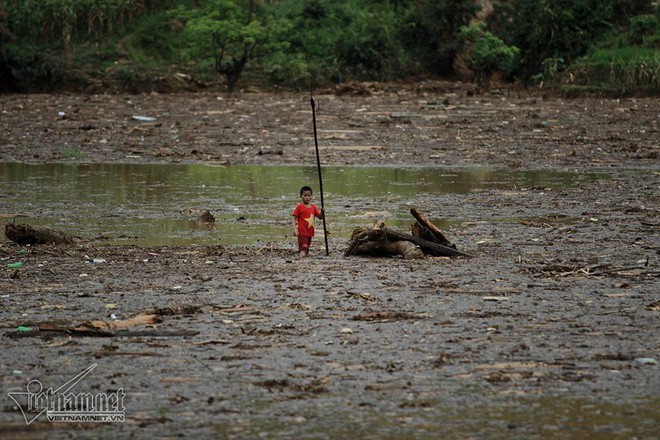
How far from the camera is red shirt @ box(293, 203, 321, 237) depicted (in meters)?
11.5

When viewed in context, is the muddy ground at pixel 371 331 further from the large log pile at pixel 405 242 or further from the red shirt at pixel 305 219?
the red shirt at pixel 305 219

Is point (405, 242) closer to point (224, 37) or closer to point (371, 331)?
point (371, 331)

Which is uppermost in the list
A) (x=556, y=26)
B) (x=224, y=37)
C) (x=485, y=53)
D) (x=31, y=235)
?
(x=556, y=26)

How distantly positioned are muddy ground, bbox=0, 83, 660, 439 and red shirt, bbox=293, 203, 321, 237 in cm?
27

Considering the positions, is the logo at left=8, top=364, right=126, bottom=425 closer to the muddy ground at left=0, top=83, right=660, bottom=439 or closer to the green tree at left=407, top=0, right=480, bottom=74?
the muddy ground at left=0, top=83, right=660, bottom=439

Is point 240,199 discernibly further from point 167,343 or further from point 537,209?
point 167,343

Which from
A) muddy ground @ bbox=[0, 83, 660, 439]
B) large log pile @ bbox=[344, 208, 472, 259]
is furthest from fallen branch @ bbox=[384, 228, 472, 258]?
muddy ground @ bbox=[0, 83, 660, 439]

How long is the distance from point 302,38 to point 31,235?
3398cm

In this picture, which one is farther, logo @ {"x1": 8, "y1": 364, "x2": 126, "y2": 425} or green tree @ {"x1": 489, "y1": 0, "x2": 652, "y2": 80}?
green tree @ {"x1": 489, "y1": 0, "x2": 652, "y2": 80}

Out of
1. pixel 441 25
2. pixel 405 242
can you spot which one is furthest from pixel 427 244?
pixel 441 25

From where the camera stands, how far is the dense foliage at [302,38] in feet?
137

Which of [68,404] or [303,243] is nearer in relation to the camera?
[68,404]

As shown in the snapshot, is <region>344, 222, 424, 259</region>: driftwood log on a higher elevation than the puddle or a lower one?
higher

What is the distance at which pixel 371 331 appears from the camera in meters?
7.98
